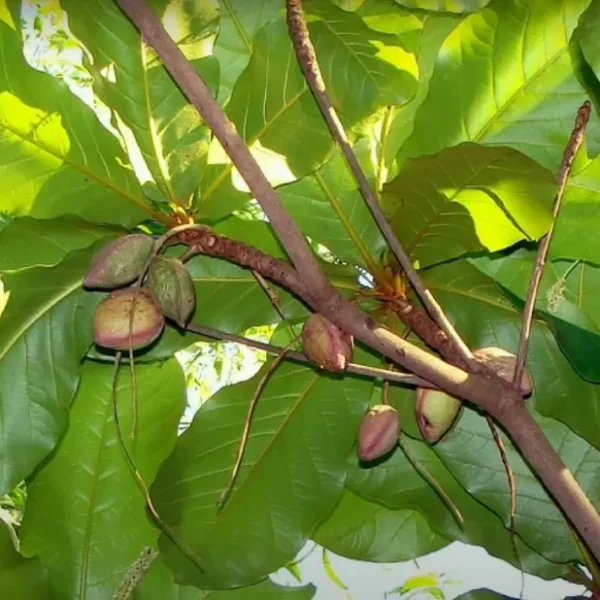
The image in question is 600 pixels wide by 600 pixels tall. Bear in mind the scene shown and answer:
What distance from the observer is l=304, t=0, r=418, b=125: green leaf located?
0.55 metres

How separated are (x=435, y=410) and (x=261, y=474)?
0.51ft

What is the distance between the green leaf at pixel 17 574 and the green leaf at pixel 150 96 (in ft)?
0.97

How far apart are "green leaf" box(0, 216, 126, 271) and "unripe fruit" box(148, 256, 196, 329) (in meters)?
0.08

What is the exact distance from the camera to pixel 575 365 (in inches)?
21.1

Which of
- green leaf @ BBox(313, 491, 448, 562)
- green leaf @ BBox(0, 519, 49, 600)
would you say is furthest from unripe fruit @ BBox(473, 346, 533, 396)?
green leaf @ BBox(0, 519, 49, 600)

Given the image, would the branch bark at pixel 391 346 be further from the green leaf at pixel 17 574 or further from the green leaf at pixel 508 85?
the green leaf at pixel 17 574

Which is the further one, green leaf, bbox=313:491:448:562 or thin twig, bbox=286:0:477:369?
green leaf, bbox=313:491:448:562

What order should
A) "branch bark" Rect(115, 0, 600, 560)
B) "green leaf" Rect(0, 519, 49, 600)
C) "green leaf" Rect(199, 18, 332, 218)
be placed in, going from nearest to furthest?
1. "branch bark" Rect(115, 0, 600, 560)
2. "green leaf" Rect(199, 18, 332, 218)
3. "green leaf" Rect(0, 519, 49, 600)

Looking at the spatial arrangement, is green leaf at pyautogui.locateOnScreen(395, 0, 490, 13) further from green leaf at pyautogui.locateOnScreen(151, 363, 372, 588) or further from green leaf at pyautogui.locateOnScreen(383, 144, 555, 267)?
green leaf at pyautogui.locateOnScreen(151, 363, 372, 588)

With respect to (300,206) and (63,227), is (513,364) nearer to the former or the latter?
(300,206)

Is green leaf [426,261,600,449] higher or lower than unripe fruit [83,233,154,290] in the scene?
lower

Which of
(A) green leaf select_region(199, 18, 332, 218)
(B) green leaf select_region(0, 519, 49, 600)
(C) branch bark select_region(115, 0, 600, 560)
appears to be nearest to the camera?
(C) branch bark select_region(115, 0, 600, 560)

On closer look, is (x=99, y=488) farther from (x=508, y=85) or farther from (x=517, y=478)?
(x=508, y=85)

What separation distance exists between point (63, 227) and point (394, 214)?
0.70 feet
